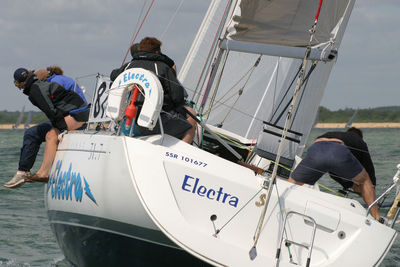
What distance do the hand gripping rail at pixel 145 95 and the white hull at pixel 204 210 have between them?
15cm

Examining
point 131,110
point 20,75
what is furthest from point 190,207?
point 20,75

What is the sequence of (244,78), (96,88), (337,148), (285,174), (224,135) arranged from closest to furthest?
(337,148) → (96,88) → (285,174) → (224,135) → (244,78)

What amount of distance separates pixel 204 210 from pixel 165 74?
1.05 m

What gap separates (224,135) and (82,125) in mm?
1349

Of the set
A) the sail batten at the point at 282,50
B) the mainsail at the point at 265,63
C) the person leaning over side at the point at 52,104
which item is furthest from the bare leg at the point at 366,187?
the person leaning over side at the point at 52,104

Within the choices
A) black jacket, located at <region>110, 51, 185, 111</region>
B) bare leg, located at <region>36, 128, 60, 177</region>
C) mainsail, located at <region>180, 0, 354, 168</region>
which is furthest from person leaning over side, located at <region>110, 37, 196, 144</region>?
bare leg, located at <region>36, 128, 60, 177</region>

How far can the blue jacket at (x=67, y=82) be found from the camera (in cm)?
623

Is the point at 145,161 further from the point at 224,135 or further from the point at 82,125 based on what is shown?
the point at 224,135

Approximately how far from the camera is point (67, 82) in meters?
6.26

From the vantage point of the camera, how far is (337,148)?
474 centimetres

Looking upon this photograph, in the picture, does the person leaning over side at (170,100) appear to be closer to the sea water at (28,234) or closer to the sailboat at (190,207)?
the sailboat at (190,207)

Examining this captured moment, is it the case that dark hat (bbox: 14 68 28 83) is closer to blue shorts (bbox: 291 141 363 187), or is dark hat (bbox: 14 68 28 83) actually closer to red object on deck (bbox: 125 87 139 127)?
red object on deck (bbox: 125 87 139 127)

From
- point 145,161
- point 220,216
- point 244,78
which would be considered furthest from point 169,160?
point 244,78

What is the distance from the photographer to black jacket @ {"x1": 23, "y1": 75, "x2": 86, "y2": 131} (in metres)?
5.81
